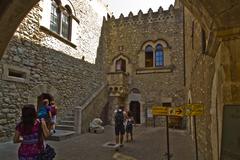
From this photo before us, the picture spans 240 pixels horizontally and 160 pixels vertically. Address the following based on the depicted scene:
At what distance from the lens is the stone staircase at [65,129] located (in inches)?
303

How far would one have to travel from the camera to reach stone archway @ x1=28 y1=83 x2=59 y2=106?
318 inches

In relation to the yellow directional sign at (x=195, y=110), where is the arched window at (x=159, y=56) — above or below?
above

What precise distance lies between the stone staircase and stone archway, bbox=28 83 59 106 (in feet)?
3.78

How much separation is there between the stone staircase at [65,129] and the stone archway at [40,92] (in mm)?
1152

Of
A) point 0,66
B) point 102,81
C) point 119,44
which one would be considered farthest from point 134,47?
point 0,66

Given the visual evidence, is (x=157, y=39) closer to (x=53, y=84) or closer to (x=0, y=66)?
(x=53, y=84)

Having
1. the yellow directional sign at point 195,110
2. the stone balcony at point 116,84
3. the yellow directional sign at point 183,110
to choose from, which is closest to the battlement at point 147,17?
the stone balcony at point 116,84

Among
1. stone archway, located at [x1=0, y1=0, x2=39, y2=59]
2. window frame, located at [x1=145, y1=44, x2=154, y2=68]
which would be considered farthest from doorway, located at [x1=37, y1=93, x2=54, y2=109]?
window frame, located at [x1=145, y1=44, x2=154, y2=68]

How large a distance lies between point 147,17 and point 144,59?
342 centimetres

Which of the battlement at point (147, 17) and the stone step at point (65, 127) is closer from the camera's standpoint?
the stone step at point (65, 127)

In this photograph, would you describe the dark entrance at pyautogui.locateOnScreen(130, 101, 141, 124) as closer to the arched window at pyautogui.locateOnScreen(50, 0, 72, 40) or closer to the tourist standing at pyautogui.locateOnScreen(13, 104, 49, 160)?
the arched window at pyautogui.locateOnScreen(50, 0, 72, 40)

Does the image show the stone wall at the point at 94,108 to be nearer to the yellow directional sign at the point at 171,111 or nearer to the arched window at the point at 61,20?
the arched window at the point at 61,20

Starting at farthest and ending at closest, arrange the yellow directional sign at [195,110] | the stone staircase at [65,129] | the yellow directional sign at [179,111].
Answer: the stone staircase at [65,129] → the yellow directional sign at [179,111] → the yellow directional sign at [195,110]

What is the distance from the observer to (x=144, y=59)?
53.5ft
